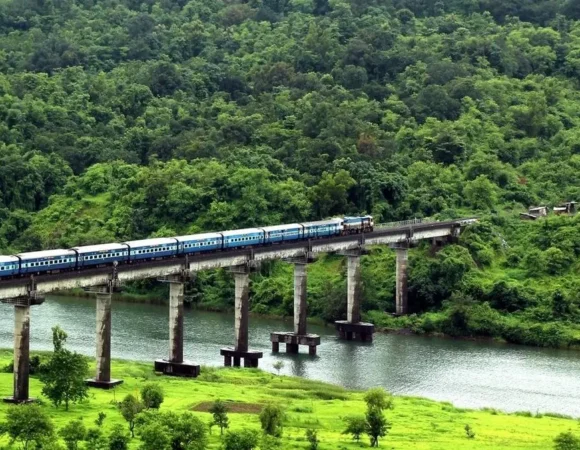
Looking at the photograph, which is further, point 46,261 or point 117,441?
point 46,261

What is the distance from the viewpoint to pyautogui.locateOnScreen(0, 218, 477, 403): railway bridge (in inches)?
3140

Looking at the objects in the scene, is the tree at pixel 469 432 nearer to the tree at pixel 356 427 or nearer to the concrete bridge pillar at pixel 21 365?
the tree at pixel 356 427

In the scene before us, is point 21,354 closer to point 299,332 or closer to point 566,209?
point 299,332

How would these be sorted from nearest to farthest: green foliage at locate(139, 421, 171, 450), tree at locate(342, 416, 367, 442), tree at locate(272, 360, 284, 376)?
green foliage at locate(139, 421, 171, 450), tree at locate(342, 416, 367, 442), tree at locate(272, 360, 284, 376)

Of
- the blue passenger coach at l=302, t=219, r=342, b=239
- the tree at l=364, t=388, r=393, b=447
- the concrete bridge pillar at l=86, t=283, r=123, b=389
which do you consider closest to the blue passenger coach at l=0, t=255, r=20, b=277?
the concrete bridge pillar at l=86, t=283, r=123, b=389

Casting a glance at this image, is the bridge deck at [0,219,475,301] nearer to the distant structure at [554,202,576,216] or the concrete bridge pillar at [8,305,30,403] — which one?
the concrete bridge pillar at [8,305,30,403]

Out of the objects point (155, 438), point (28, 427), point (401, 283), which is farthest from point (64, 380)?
point (401, 283)

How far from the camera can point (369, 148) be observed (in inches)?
5822

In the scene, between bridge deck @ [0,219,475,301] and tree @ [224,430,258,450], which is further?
bridge deck @ [0,219,475,301]

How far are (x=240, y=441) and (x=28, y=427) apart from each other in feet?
33.7

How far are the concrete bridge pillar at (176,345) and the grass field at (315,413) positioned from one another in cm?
101

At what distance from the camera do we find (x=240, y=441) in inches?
2643

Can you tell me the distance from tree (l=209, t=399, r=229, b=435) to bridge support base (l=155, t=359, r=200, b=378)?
1516 centimetres

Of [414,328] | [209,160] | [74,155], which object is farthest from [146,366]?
[74,155]
